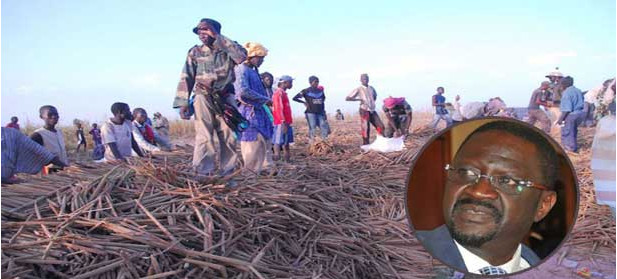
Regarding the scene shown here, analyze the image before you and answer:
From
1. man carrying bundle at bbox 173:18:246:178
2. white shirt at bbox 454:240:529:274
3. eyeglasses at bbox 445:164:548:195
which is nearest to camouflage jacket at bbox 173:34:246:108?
man carrying bundle at bbox 173:18:246:178

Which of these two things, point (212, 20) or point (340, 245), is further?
point (212, 20)

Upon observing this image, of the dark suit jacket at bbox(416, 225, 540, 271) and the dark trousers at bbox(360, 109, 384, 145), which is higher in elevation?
the dark trousers at bbox(360, 109, 384, 145)

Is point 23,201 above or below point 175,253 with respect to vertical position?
above

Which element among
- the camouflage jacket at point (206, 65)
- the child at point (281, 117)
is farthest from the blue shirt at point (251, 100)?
the child at point (281, 117)

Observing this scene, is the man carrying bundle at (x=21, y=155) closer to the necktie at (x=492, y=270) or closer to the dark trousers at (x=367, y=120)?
the necktie at (x=492, y=270)

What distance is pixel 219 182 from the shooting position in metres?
4.04

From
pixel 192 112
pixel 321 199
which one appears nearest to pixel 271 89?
pixel 192 112

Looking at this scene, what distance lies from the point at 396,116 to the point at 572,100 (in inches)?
142

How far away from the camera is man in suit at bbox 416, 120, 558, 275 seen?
1.56m

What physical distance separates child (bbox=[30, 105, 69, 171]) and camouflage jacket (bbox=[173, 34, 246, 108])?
7.73 ft

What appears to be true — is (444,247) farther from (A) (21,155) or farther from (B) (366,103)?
(B) (366,103)

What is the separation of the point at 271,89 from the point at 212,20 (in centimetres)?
454

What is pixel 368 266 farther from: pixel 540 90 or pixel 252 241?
pixel 540 90

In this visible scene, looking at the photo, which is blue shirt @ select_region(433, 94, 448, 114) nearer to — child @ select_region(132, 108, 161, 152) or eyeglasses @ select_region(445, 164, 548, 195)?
child @ select_region(132, 108, 161, 152)
